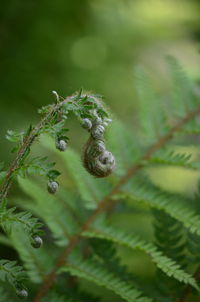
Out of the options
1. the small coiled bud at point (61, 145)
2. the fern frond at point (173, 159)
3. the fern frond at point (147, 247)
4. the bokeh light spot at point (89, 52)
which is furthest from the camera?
the bokeh light spot at point (89, 52)

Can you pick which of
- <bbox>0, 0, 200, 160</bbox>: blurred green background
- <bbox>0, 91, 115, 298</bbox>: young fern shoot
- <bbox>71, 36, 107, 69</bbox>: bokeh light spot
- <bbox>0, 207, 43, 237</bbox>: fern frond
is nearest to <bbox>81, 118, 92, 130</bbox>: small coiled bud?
<bbox>0, 91, 115, 298</bbox>: young fern shoot

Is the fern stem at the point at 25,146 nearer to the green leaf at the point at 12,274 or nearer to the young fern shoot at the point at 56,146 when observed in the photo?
the young fern shoot at the point at 56,146

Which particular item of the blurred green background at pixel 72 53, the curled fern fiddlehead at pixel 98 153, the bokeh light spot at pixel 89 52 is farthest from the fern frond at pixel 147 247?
the bokeh light spot at pixel 89 52

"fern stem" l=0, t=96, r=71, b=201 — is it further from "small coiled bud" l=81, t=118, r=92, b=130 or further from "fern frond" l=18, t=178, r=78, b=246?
"fern frond" l=18, t=178, r=78, b=246

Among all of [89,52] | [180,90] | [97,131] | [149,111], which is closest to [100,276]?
[97,131]

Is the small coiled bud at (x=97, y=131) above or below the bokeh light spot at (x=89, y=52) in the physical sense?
below

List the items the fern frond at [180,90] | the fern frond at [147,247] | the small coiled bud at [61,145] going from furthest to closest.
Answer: the fern frond at [180,90] → the fern frond at [147,247] → the small coiled bud at [61,145]
